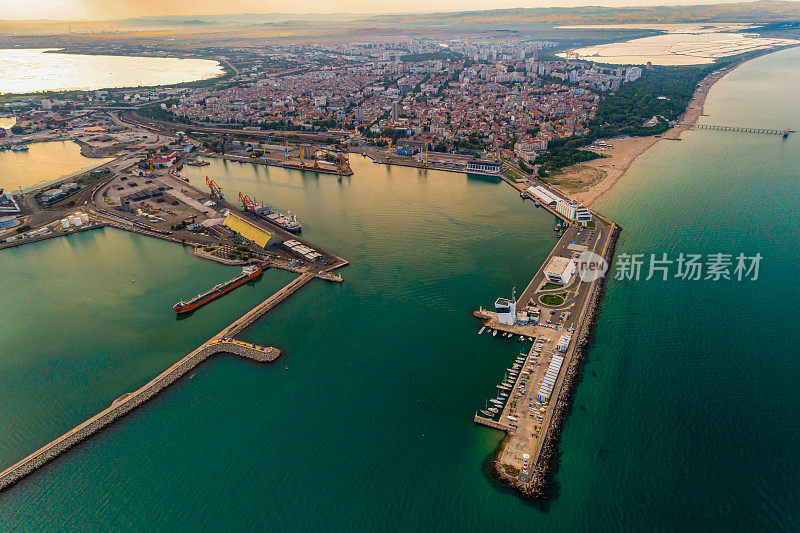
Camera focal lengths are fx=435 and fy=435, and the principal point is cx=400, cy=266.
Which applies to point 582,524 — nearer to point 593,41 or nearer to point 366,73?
point 366,73

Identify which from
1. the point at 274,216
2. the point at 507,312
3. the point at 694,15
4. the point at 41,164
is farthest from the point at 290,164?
the point at 694,15

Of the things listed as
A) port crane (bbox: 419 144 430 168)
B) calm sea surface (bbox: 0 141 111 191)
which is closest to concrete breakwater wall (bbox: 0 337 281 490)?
port crane (bbox: 419 144 430 168)

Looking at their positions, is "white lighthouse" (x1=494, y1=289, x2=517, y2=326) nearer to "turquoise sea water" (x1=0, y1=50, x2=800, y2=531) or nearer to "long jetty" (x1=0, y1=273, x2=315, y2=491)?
"turquoise sea water" (x1=0, y1=50, x2=800, y2=531)

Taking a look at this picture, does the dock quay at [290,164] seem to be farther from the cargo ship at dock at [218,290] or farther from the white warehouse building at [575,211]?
the cargo ship at dock at [218,290]

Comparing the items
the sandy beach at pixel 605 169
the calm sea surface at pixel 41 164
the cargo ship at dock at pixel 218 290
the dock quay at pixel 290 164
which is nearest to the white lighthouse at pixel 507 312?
the cargo ship at dock at pixel 218 290

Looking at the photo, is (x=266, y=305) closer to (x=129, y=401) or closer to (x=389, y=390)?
(x=129, y=401)
